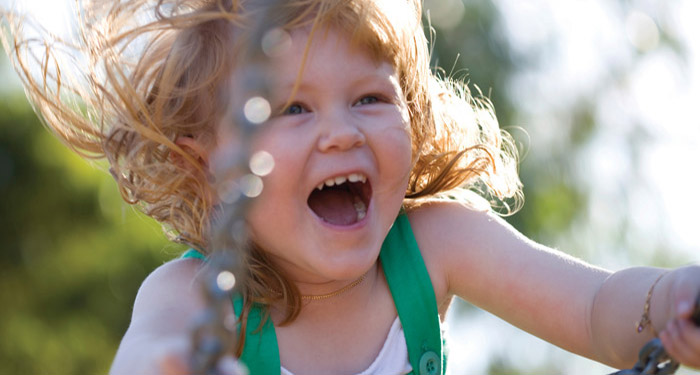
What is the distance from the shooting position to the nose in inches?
43.1

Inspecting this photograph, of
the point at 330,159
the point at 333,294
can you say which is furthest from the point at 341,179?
the point at 333,294

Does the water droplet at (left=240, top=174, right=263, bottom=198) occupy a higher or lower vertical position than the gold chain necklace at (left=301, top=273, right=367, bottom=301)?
higher

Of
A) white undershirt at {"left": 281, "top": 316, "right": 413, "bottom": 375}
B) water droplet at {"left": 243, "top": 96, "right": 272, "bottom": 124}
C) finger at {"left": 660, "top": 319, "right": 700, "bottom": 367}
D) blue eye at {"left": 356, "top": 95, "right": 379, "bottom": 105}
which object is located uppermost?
water droplet at {"left": 243, "top": 96, "right": 272, "bottom": 124}

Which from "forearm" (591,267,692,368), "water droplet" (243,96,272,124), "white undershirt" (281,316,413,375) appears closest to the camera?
"water droplet" (243,96,272,124)

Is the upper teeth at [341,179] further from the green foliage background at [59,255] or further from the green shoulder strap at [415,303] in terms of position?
the green foliage background at [59,255]

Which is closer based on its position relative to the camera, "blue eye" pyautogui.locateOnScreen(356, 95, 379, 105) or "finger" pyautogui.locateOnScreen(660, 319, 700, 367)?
"finger" pyautogui.locateOnScreen(660, 319, 700, 367)

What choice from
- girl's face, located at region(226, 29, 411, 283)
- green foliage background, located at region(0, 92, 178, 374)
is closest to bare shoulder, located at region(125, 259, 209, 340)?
girl's face, located at region(226, 29, 411, 283)

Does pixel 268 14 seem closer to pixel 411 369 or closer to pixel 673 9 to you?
pixel 411 369

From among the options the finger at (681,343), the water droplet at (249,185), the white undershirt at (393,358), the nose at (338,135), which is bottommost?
the white undershirt at (393,358)

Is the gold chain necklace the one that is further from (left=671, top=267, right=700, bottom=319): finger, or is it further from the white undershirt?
(left=671, top=267, right=700, bottom=319): finger

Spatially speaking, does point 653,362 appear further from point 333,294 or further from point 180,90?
point 180,90

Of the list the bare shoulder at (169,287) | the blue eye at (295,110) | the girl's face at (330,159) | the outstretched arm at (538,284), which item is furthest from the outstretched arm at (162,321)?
the outstretched arm at (538,284)

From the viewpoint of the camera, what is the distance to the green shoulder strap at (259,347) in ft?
3.83

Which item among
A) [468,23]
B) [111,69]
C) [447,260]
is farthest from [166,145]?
[468,23]
